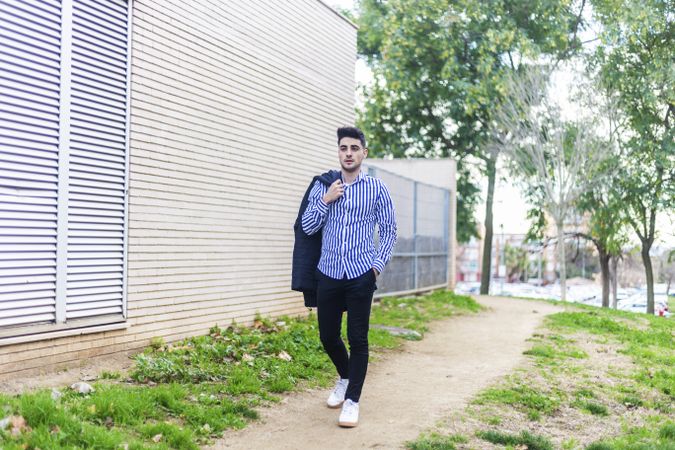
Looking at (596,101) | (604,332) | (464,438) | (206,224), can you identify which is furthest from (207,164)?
(596,101)

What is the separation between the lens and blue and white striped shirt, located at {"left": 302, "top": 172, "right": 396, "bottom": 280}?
15.8 feet

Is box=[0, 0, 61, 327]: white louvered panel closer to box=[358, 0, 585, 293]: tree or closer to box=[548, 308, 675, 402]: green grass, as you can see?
box=[548, 308, 675, 402]: green grass

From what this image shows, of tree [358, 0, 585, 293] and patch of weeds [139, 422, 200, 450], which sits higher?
tree [358, 0, 585, 293]

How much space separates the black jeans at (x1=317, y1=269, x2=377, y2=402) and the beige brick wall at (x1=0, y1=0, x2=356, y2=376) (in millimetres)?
2385

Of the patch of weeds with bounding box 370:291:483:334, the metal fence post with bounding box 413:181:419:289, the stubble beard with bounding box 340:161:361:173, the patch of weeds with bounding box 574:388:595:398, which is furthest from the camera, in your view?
the metal fence post with bounding box 413:181:419:289

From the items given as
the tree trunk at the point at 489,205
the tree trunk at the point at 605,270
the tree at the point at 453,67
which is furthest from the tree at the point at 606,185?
the tree trunk at the point at 605,270

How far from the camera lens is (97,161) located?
246 inches

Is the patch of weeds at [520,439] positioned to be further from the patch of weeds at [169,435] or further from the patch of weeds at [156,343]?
the patch of weeds at [156,343]

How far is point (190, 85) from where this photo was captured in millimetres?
7570

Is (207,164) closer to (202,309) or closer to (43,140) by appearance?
(202,309)

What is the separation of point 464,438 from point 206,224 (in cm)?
418

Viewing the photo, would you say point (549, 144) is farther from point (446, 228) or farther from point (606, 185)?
point (446, 228)

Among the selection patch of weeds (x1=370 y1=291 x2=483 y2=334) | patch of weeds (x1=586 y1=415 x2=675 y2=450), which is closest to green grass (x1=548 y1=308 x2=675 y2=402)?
patch of weeds (x1=586 y1=415 x2=675 y2=450)

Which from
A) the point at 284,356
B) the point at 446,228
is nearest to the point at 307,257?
the point at 284,356
